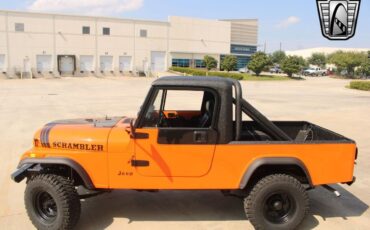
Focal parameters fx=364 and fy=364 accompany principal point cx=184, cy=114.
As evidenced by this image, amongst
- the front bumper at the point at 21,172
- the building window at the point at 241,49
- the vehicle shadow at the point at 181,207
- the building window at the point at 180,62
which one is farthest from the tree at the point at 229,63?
the front bumper at the point at 21,172

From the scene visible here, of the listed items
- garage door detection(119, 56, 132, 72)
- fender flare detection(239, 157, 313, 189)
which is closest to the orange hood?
fender flare detection(239, 157, 313, 189)

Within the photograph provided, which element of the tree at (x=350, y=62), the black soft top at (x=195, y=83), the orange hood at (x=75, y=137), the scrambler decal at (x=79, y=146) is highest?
the tree at (x=350, y=62)

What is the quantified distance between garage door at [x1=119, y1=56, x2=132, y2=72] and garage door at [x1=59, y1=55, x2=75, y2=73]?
6.95 meters

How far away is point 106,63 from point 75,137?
4960 cm

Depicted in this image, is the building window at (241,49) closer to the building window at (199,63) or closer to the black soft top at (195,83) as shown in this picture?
the building window at (199,63)

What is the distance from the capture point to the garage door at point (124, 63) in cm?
5391

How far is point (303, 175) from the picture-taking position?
199 inches

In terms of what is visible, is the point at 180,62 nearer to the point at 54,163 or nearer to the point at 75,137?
the point at 75,137

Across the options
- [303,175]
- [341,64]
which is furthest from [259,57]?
[303,175]

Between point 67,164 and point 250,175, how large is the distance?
2.37 metres

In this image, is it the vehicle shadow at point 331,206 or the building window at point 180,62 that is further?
the building window at point 180,62

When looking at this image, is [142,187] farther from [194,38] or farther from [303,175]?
[194,38]

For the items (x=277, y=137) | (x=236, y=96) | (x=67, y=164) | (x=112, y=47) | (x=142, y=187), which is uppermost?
(x=112, y=47)

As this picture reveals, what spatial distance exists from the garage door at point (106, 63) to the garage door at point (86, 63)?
1416mm
